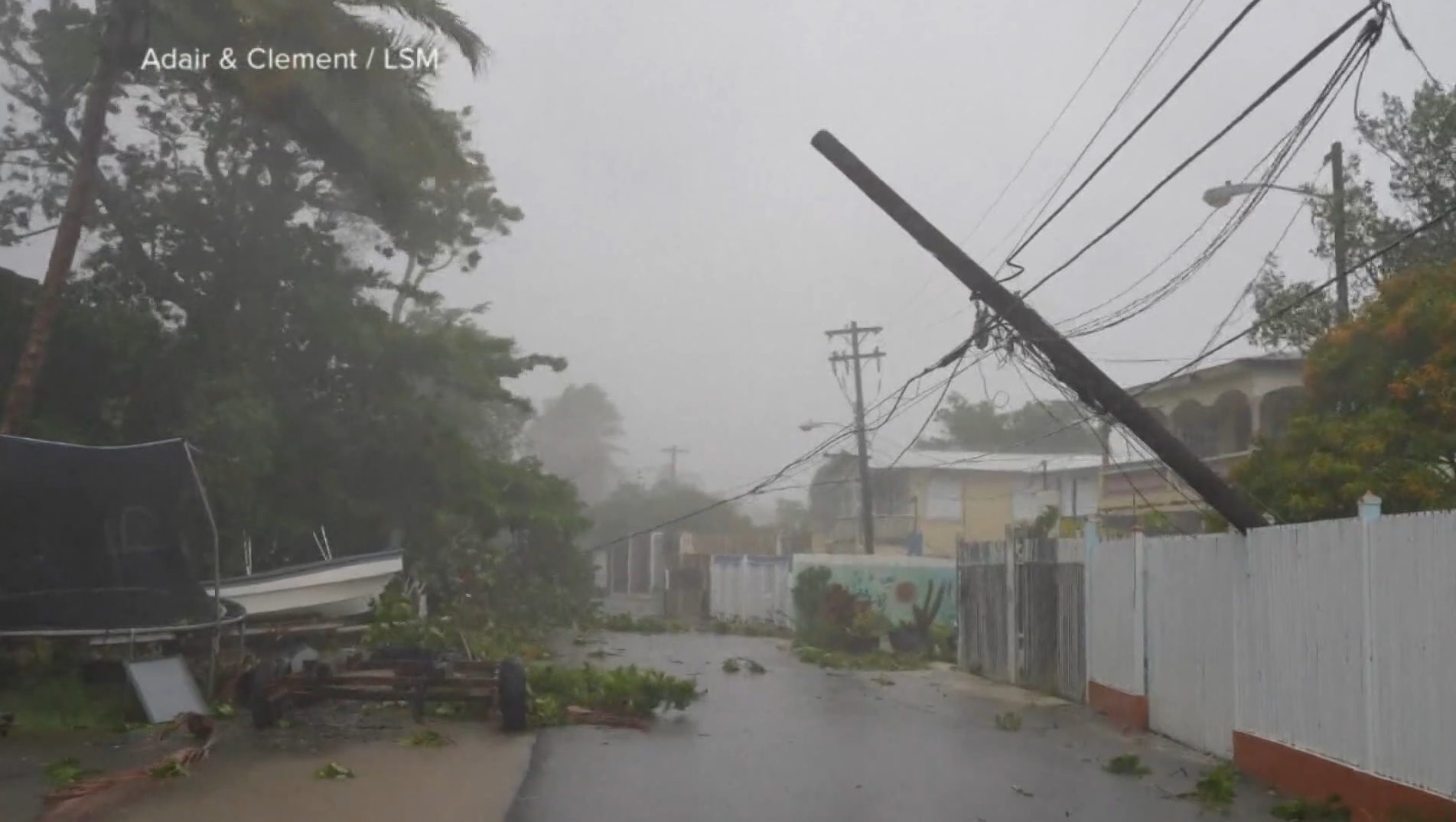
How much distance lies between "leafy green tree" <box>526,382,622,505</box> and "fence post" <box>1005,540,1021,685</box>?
96042 millimetres

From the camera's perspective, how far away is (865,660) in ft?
94.9

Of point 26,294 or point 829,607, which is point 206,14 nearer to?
point 26,294

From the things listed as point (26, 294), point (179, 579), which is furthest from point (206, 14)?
point (179, 579)

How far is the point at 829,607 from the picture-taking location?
33.9m

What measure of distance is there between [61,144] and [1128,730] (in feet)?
62.5

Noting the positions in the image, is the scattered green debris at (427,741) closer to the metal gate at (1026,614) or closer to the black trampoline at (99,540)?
the black trampoline at (99,540)

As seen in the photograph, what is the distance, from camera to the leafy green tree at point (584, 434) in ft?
390

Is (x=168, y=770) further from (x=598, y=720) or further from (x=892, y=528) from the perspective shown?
(x=892, y=528)

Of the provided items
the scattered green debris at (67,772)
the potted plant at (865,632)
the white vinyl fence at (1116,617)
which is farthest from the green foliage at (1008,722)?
the potted plant at (865,632)

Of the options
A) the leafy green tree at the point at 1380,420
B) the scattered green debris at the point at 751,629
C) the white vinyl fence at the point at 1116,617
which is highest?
the leafy green tree at the point at 1380,420

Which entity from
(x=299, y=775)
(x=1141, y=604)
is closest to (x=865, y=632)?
(x=1141, y=604)

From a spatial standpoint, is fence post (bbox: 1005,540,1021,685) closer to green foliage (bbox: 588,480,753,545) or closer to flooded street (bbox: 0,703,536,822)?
flooded street (bbox: 0,703,536,822)

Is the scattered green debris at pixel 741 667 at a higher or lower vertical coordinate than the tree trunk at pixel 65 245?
lower

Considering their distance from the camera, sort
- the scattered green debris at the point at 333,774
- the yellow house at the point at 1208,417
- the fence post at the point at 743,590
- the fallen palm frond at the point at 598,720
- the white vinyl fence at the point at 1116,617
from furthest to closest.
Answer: the fence post at the point at 743,590 < the yellow house at the point at 1208,417 < the white vinyl fence at the point at 1116,617 < the fallen palm frond at the point at 598,720 < the scattered green debris at the point at 333,774
